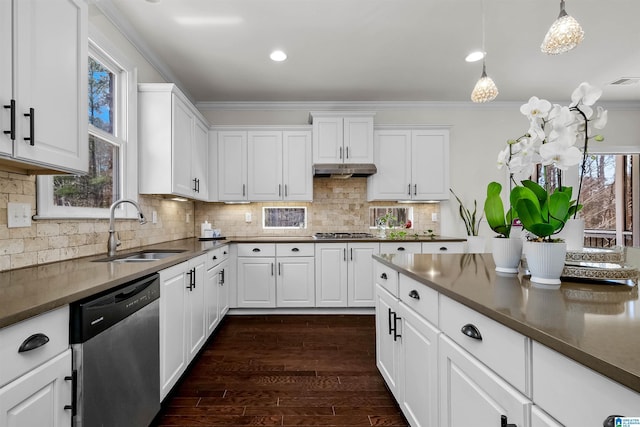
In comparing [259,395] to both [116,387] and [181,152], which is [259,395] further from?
[181,152]

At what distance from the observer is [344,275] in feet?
12.5

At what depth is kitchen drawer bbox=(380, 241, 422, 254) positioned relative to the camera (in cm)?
379

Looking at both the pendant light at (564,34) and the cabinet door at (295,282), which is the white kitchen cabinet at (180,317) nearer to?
the cabinet door at (295,282)

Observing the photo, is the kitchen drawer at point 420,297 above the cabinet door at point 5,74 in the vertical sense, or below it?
below

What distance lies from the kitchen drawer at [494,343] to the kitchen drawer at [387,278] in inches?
24.7

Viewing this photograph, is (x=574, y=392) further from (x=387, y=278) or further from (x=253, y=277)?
(x=253, y=277)

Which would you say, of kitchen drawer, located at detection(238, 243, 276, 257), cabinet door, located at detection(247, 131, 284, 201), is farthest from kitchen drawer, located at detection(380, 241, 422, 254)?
cabinet door, located at detection(247, 131, 284, 201)

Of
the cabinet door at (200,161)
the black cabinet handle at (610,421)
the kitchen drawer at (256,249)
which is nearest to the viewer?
the black cabinet handle at (610,421)

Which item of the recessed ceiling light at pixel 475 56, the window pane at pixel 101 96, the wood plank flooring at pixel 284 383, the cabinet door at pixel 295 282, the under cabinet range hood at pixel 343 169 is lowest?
the wood plank flooring at pixel 284 383

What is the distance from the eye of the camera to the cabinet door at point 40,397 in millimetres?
885

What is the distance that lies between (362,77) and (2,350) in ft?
11.8

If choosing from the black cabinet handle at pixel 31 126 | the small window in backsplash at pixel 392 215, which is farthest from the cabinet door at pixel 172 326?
the small window in backsplash at pixel 392 215

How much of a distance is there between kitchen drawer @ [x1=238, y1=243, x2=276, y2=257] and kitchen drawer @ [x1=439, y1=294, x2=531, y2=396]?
2.73 metres

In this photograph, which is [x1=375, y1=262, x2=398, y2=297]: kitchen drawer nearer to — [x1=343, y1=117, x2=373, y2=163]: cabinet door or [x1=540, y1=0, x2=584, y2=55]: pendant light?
[x1=540, y1=0, x2=584, y2=55]: pendant light
